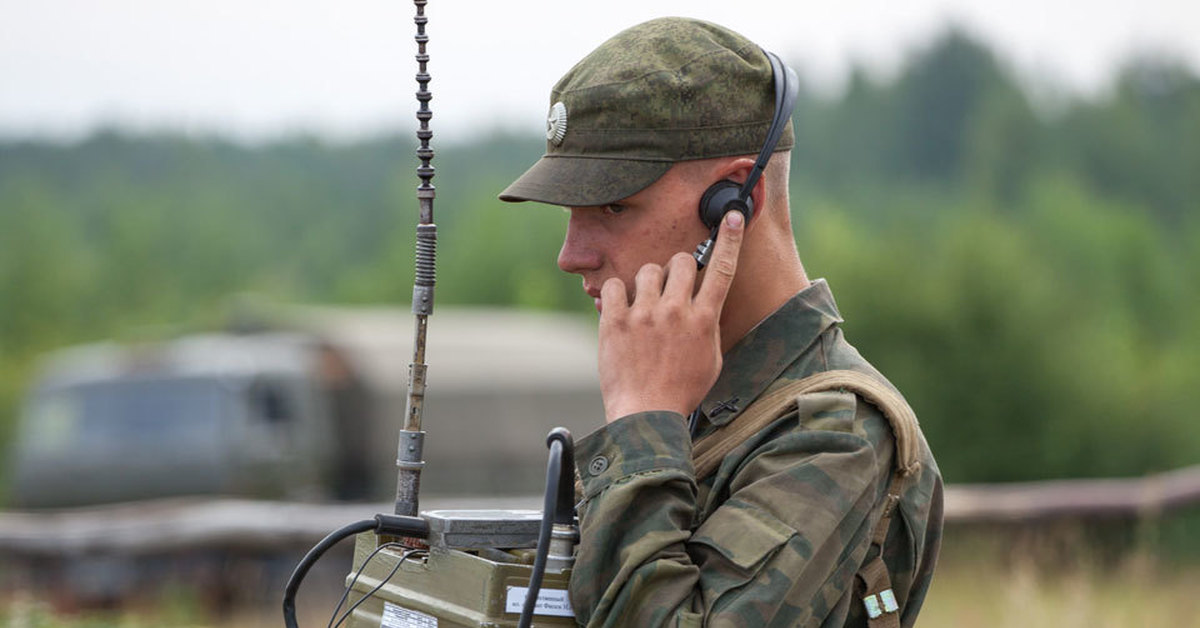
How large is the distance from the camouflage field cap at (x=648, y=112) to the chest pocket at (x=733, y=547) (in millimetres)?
Answer: 550

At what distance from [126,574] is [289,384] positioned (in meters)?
5.06

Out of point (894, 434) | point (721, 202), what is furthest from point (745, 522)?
point (721, 202)

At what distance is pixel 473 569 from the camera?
224 cm

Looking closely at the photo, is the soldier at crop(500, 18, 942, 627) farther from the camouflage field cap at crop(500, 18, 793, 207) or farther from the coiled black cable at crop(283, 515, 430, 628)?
the coiled black cable at crop(283, 515, 430, 628)

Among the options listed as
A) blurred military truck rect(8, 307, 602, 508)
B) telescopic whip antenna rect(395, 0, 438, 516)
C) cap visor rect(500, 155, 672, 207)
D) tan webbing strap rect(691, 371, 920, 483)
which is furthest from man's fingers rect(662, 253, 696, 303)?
blurred military truck rect(8, 307, 602, 508)

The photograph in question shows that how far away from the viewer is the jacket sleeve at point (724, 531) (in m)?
2.10

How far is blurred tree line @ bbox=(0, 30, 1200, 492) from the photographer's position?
2988 centimetres

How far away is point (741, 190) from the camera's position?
2.35 meters

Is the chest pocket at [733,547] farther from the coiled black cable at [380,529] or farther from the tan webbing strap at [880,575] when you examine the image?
the coiled black cable at [380,529]

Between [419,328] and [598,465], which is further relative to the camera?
[419,328]

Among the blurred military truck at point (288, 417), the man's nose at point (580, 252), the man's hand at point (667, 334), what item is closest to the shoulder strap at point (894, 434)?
the man's hand at point (667, 334)

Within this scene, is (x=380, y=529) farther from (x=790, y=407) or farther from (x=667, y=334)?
(x=790, y=407)

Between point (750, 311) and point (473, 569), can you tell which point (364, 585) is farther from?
point (750, 311)

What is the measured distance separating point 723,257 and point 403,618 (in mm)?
778
